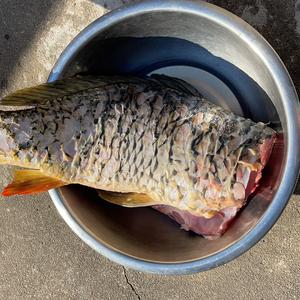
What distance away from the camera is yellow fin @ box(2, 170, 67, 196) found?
1.36 metres

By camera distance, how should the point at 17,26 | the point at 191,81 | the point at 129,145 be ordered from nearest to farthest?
the point at 129,145, the point at 191,81, the point at 17,26

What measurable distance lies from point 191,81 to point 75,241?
0.67 metres

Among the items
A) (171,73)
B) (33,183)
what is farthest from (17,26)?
(33,183)

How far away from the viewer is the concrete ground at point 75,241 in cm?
167

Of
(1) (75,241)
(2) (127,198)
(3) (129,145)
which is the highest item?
(3) (129,145)

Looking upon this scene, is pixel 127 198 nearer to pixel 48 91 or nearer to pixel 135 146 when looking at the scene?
pixel 135 146

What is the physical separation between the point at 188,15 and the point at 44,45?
25.2 inches

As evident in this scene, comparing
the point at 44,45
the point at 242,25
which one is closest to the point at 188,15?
the point at 242,25

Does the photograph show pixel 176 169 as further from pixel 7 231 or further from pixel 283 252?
pixel 7 231

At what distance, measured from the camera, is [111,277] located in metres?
1.83

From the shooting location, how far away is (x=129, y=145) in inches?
52.2

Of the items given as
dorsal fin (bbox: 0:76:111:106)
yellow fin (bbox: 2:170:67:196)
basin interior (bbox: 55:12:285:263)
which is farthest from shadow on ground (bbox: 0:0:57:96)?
yellow fin (bbox: 2:170:67:196)

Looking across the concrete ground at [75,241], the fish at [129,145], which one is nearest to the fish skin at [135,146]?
the fish at [129,145]

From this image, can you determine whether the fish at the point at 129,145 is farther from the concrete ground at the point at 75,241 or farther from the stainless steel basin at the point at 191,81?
the concrete ground at the point at 75,241
